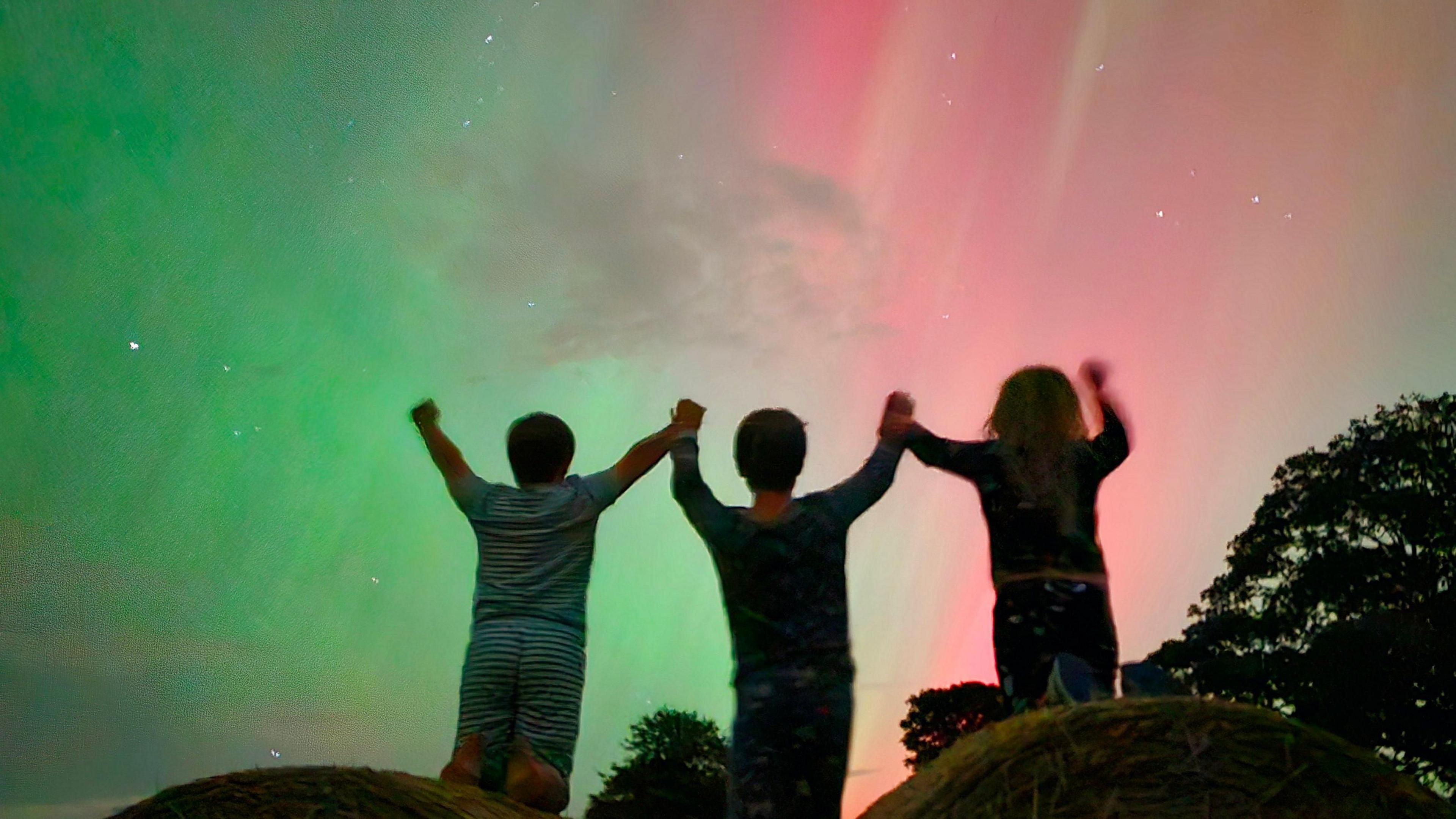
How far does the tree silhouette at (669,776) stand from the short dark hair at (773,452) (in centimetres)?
3541

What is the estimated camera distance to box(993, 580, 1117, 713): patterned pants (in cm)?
450

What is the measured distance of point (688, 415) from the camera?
17.2 feet

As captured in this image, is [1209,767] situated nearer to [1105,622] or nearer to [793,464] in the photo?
[1105,622]

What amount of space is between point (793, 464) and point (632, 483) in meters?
0.93

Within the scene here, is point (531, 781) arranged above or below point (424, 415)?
below

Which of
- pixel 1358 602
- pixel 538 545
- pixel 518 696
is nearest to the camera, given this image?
pixel 518 696

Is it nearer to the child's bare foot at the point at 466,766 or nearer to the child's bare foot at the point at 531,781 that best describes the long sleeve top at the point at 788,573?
the child's bare foot at the point at 531,781

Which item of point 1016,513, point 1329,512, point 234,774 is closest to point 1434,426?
point 1329,512

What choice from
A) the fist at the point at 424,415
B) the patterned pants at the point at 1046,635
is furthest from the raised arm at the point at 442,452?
the patterned pants at the point at 1046,635

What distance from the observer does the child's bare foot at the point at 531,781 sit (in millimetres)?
4500

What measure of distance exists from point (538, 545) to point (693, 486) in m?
0.72

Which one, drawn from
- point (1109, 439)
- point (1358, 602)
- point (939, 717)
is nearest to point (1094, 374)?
point (1109, 439)

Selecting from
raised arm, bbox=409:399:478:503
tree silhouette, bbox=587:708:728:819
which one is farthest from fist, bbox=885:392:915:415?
tree silhouette, bbox=587:708:728:819

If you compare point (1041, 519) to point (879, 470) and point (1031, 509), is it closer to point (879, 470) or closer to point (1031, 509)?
point (1031, 509)
